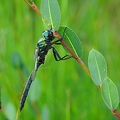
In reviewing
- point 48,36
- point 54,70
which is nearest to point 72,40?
point 48,36

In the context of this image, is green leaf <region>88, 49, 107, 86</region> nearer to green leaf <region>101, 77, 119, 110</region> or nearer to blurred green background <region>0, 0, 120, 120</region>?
green leaf <region>101, 77, 119, 110</region>

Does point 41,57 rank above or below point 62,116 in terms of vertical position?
above

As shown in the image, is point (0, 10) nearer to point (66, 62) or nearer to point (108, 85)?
point (66, 62)

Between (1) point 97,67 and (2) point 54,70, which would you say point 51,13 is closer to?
(1) point 97,67

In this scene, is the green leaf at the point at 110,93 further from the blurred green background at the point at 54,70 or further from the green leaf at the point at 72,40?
the blurred green background at the point at 54,70

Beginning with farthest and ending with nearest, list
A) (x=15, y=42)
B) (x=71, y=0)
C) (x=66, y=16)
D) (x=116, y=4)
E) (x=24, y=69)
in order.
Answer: (x=116, y=4), (x=71, y=0), (x=15, y=42), (x=66, y=16), (x=24, y=69)

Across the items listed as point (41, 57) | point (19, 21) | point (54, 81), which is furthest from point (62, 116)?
point (41, 57)
